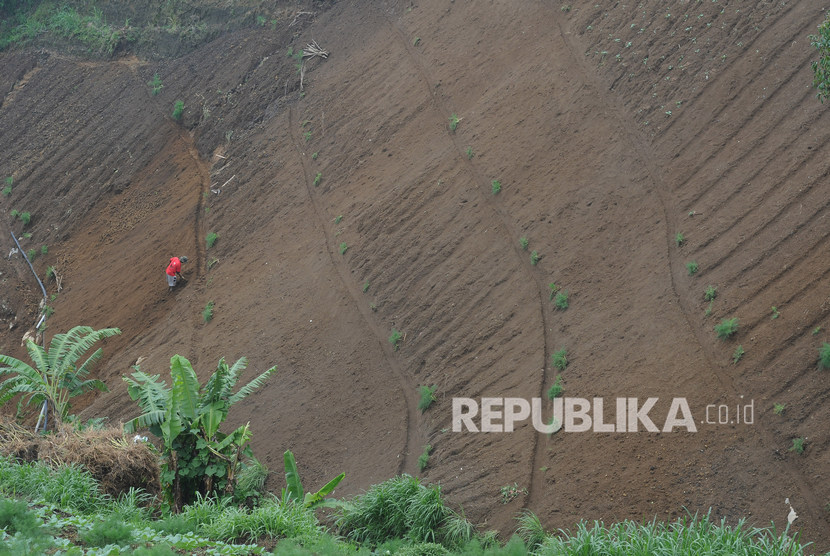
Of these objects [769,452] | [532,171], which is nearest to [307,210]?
[532,171]

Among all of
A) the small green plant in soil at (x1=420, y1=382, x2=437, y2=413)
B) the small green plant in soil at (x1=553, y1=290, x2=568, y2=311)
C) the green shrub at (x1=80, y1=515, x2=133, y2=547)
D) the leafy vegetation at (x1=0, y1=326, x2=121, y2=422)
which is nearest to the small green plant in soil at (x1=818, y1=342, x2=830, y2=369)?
the small green plant in soil at (x1=553, y1=290, x2=568, y2=311)

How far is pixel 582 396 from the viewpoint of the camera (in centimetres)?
1084

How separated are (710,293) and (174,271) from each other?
11.7 metres

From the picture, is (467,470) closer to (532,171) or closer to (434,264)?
(434,264)

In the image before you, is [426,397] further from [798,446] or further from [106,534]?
[106,534]

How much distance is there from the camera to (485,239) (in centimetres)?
1410

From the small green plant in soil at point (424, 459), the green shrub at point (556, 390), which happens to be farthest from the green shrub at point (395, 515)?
the green shrub at point (556, 390)

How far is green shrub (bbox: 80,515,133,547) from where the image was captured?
740 cm

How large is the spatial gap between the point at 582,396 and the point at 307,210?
889 centimetres

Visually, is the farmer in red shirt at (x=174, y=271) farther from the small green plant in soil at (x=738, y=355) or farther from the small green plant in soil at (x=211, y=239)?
the small green plant in soil at (x=738, y=355)

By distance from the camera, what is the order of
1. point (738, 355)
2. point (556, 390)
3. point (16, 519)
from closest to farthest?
1. point (16, 519)
2. point (738, 355)
3. point (556, 390)

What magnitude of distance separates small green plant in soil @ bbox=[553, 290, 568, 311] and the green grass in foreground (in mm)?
3388

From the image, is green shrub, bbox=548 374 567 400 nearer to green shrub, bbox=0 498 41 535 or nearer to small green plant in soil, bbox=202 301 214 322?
green shrub, bbox=0 498 41 535

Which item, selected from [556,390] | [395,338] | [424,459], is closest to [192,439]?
[424,459]
